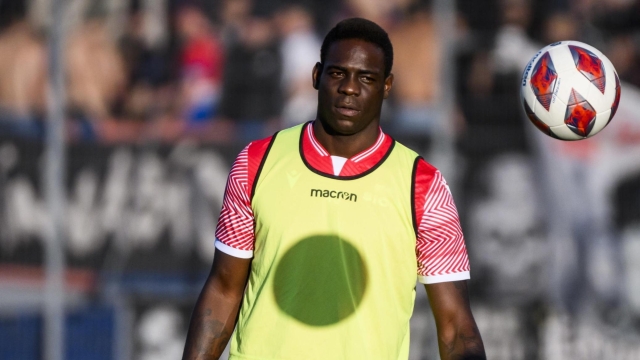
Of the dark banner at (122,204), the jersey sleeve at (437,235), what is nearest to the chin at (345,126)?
the jersey sleeve at (437,235)

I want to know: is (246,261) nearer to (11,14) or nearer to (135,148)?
(135,148)

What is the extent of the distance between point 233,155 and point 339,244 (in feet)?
14.1

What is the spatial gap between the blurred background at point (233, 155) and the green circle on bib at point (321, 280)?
3.94 metres

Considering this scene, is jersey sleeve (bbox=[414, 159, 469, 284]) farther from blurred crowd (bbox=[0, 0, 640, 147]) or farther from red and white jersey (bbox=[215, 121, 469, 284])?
blurred crowd (bbox=[0, 0, 640, 147])

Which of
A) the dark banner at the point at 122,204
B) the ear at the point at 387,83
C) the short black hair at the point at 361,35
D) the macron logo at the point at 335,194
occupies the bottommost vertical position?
the dark banner at the point at 122,204

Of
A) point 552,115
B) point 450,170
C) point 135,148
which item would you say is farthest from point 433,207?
point 135,148

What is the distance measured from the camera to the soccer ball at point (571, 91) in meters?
4.70

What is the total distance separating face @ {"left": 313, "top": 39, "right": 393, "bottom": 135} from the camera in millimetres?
3943

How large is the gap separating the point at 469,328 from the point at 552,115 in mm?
1342

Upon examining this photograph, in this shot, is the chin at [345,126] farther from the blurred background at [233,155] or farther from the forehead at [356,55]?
the blurred background at [233,155]

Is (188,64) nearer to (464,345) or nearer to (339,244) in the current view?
(339,244)

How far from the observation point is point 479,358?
3.82 m

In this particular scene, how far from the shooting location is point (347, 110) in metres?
3.94

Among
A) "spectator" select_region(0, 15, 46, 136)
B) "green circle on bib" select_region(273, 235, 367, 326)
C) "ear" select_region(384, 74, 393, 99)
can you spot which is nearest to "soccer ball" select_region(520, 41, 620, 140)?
"ear" select_region(384, 74, 393, 99)
